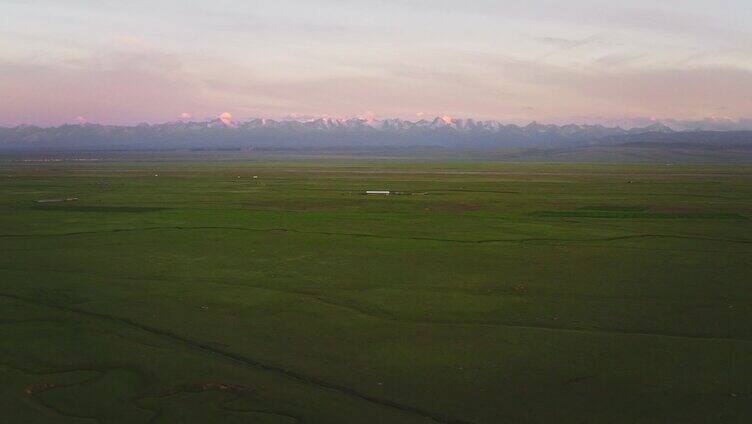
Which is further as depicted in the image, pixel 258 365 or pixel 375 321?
pixel 375 321

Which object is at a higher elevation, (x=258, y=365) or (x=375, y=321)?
(x=375, y=321)

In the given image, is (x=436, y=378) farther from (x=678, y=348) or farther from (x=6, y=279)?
(x=6, y=279)

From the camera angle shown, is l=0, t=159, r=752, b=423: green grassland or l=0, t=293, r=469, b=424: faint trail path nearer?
l=0, t=293, r=469, b=424: faint trail path

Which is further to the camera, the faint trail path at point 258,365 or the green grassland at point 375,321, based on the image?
the green grassland at point 375,321
